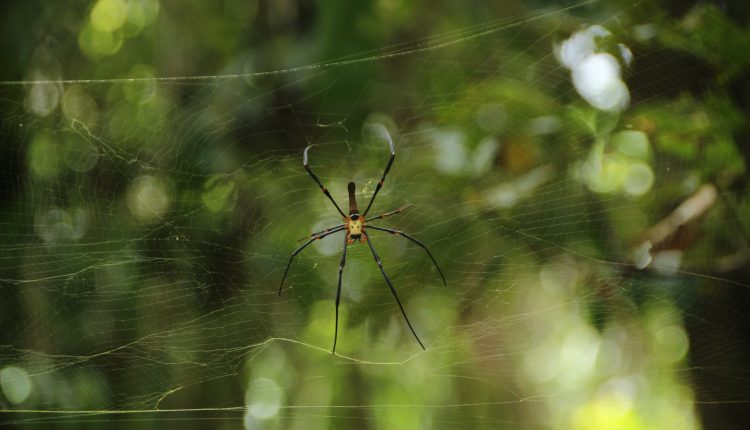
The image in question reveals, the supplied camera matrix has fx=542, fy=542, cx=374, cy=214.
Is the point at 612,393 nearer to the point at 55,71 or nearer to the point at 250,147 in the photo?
the point at 250,147

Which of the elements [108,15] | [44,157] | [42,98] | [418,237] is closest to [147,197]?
[44,157]

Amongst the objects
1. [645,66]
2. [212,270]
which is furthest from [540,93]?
[212,270]

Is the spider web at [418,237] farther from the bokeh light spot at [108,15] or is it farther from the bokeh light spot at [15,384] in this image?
the bokeh light spot at [108,15]

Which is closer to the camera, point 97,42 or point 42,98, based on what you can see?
point 42,98

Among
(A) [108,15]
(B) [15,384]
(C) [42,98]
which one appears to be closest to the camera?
(B) [15,384]

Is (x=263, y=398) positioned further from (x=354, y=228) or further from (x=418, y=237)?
(x=418, y=237)

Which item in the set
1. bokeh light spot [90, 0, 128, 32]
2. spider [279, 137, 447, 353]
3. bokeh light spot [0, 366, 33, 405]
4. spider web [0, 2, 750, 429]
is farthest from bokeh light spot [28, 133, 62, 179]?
spider [279, 137, 447, 353]

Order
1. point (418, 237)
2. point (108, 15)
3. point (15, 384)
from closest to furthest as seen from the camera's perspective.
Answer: point (15, 384), point (418, 237), point (108, 15)

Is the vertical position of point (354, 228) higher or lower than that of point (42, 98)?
lower

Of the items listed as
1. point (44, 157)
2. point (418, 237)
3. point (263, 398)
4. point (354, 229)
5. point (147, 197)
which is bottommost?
point (263, 398)

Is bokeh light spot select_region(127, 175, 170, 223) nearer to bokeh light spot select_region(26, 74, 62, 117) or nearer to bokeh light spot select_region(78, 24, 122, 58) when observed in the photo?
bokeh light spot select_region(26, 74, 62, 117)
